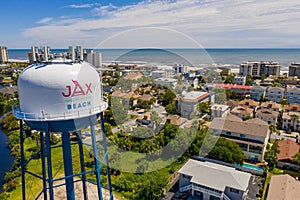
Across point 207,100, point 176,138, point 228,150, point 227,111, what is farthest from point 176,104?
point 228,150

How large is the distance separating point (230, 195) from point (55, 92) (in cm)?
880

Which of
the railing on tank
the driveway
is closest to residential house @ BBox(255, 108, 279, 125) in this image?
the driveway

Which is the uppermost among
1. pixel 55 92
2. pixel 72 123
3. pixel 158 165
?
pixel 55 92

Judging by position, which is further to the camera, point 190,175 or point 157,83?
point 157,83

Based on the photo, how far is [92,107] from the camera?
21.8 ft

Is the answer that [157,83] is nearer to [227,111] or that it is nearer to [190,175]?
[227,111]

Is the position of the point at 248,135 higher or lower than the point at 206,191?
higher

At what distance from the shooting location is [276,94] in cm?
2886

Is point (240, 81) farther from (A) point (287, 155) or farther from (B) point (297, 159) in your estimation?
(B) point (297, 159)

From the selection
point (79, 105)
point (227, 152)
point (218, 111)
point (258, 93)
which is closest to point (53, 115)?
point (79, 105)

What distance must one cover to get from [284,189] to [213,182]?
9.75ft

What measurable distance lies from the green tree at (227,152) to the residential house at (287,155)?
2.57 m

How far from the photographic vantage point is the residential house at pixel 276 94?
93.9 ft

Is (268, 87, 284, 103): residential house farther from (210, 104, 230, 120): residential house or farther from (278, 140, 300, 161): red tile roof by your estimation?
(278, 140, 300, 161): red tile roof
